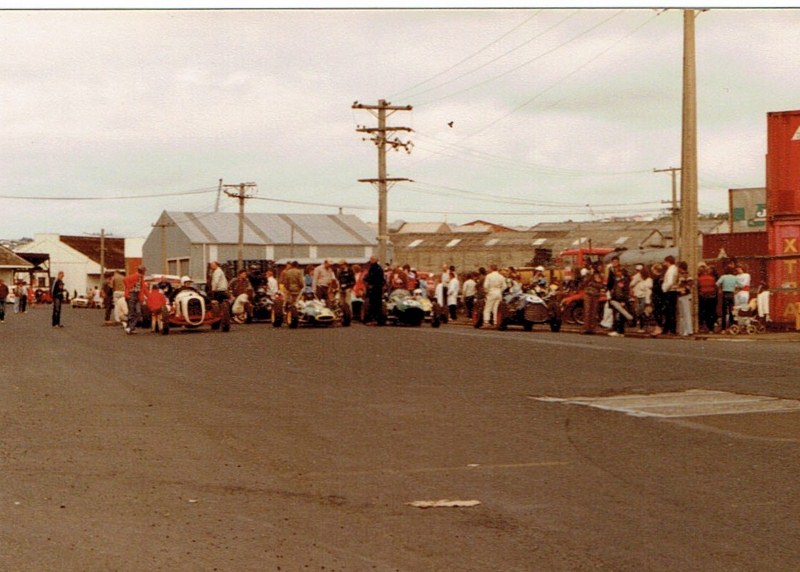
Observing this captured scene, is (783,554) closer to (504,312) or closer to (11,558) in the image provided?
(11,558)

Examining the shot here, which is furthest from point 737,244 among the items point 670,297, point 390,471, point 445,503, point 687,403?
point 445,503

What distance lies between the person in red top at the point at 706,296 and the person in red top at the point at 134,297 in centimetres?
1292

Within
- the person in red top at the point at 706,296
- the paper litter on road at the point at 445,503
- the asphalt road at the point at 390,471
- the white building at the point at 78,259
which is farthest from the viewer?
the white building at the point at 78,259

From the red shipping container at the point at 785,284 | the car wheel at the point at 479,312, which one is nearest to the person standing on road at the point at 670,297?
the red shipping container at the point at 785,284

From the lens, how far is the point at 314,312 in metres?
25.8

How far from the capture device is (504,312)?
24953 millimetres

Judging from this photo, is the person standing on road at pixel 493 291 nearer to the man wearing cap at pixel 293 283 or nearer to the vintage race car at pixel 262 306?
the man wearing cap at pixel 293 283

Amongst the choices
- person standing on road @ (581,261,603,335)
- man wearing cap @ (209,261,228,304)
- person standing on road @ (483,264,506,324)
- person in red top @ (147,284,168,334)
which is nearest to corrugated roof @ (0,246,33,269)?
man wearing cap @ (209,261,228,304)

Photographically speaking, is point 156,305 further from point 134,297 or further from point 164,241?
point 164,241

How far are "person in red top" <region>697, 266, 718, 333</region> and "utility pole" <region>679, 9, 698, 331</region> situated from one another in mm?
408

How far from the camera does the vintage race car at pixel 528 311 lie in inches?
967

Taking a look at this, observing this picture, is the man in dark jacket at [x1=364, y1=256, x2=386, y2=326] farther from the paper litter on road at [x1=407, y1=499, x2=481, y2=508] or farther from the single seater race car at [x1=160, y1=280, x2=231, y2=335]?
the paper litter on road at [x1=407, y1=499, x2=481, y2=508]

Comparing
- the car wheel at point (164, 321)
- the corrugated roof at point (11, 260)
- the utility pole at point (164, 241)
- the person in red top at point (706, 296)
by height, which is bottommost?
the car wheel at point (164, 321)

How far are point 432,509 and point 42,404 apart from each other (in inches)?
249
